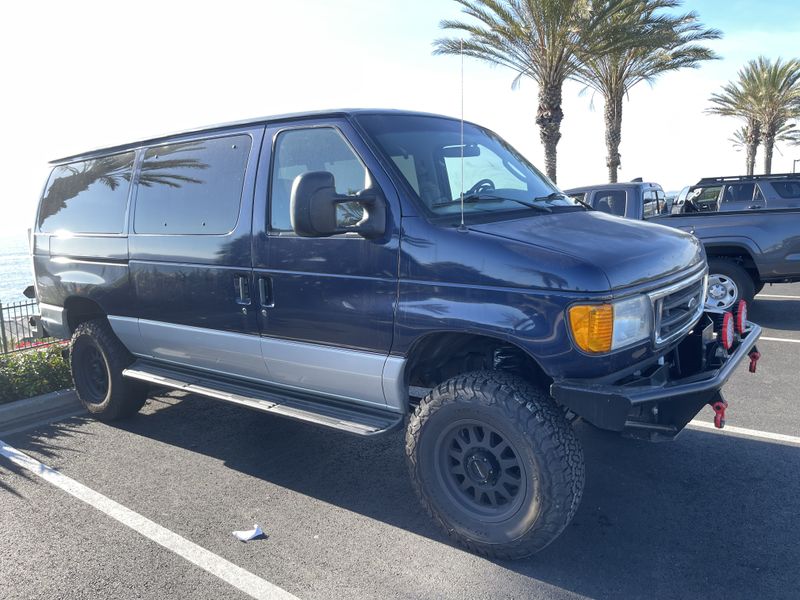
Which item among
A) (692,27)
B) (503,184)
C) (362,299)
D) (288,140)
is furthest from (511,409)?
(692,27)

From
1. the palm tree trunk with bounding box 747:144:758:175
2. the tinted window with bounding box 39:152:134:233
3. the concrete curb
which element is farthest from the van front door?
the palm tree trunk with bounding box 747:144:758:175

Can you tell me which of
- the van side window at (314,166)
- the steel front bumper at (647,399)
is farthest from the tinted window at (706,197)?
the van side window at (314,166)

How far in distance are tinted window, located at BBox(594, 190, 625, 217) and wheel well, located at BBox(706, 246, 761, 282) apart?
4.03ft

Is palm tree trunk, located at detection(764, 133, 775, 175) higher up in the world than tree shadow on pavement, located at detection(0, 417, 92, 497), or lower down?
higher up

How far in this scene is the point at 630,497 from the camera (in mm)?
3861

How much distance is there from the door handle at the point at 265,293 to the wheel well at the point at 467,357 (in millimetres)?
968

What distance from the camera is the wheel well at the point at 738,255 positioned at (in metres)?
8.52

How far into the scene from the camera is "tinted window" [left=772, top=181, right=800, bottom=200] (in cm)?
1161

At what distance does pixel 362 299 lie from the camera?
3537mm

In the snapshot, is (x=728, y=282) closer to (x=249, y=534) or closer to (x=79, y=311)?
(x=249, y=534)

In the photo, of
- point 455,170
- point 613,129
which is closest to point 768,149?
point 613,129

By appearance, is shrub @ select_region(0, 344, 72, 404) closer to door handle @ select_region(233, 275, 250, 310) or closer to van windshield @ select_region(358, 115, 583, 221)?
door handle @ select_region(233, 275, 250, 310)

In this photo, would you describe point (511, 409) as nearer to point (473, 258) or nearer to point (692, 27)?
point (473, 258)

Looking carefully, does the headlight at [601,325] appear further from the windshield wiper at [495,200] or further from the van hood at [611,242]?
the windshield wiper at [495,200]
